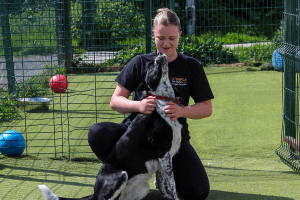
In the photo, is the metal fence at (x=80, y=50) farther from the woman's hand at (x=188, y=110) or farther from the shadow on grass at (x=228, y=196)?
the woman's hand at (x=188, y=110)

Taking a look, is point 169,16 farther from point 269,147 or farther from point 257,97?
point 257,97

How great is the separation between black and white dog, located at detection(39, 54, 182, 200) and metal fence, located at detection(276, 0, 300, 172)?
1.54 m

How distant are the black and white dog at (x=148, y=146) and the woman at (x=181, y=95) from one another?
195 millimetres

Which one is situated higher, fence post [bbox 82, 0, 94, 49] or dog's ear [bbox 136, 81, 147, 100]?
fence post [bbox 82, 0, 94, 49]

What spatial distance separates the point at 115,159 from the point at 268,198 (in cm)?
125

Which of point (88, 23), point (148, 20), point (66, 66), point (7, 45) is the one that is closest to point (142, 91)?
point (148, 20)

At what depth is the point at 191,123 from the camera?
4.77 m

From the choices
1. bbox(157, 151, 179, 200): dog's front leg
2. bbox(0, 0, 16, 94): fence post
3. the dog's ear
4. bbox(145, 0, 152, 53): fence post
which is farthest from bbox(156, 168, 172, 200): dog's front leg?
bbox(0, 0, 16, 94): fence post

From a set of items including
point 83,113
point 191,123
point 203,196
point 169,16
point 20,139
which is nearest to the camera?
point 169,16

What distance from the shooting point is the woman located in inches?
99.0

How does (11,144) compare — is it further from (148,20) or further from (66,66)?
(148,20)

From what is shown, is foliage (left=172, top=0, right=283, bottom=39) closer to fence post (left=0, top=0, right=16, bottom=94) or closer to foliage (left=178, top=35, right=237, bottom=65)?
foliage (left=178, top=35, right=237, bottom=65)

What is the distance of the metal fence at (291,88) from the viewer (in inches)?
132

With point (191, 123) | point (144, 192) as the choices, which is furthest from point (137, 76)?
point (191, 123)
